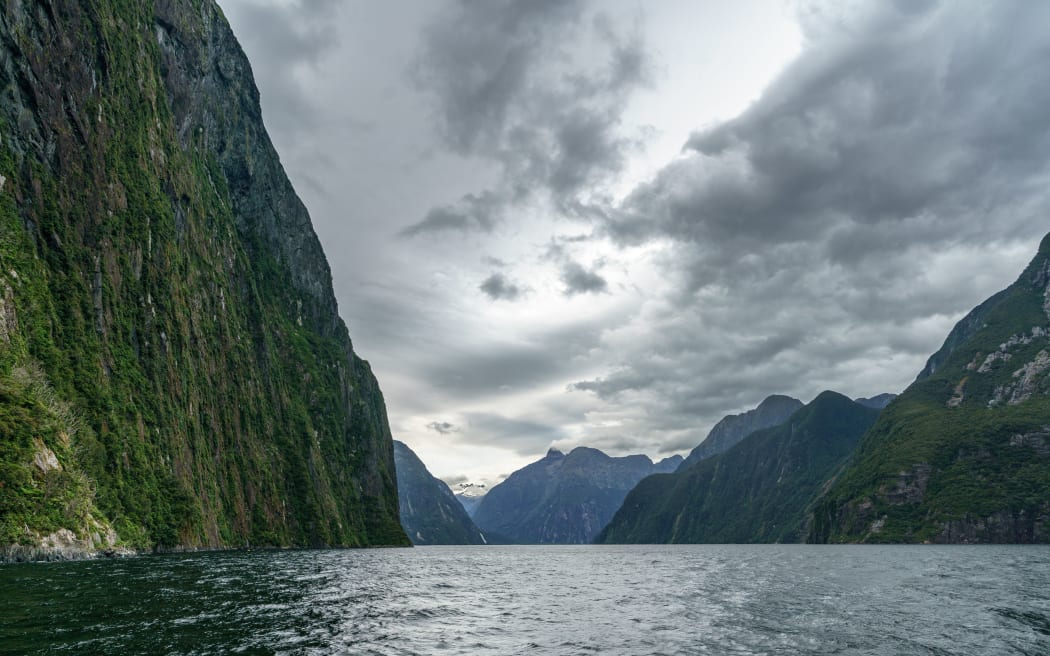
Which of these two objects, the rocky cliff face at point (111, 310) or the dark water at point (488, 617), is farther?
the rocky cliff face at point (111, 310)

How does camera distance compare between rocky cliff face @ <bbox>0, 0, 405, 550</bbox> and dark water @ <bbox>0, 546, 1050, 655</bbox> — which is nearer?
dark water @ <bbox>0, 546, 1050, 655</bbox>

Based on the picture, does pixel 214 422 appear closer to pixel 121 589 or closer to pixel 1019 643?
pixel 121 589

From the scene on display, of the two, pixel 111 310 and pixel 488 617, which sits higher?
pixel 111 310

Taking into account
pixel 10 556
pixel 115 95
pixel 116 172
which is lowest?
pixel 10 556

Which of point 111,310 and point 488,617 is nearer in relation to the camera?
point 488,617

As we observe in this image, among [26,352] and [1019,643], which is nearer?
[1019,643]

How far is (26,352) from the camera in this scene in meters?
85.7

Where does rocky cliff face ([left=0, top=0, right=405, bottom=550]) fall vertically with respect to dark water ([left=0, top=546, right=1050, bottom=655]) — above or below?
above

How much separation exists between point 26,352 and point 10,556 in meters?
37.9

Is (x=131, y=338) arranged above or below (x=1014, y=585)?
above

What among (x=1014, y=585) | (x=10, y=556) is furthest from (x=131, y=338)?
(x=1014, y=585)

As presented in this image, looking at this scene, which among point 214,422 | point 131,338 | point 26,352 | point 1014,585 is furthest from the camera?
point 214,422

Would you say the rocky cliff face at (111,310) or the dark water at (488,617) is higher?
the rocky cliff face at (111,310)

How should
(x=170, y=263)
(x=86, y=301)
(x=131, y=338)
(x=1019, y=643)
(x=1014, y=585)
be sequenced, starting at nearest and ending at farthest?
1. (x=1019, y=643)
2. (x=1014, y=585)
3. (x=86, y=301)
4. (x=131, y=338)
5. (x=170, y=263)
